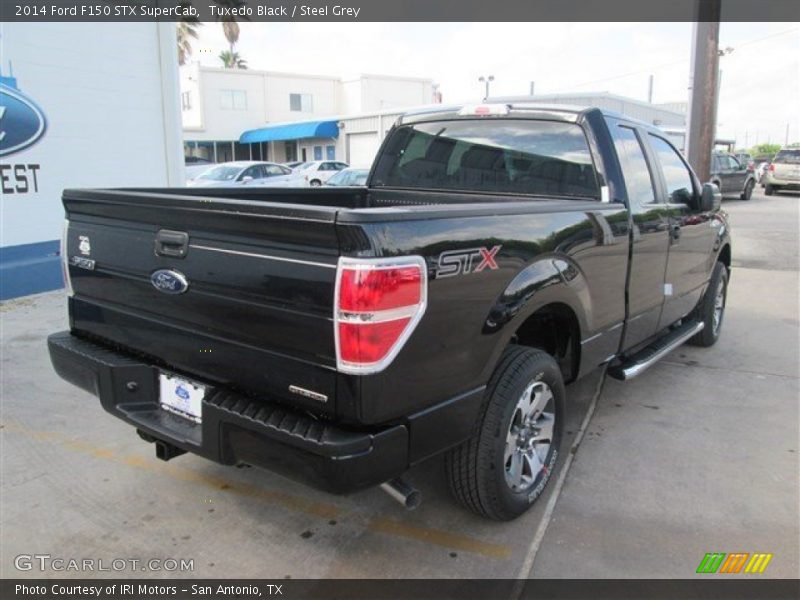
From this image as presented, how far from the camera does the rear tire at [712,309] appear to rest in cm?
560

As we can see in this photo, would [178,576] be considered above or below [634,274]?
below

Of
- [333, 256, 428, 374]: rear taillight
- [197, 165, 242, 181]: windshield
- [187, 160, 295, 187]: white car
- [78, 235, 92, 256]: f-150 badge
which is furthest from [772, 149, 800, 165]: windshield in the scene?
[78, 235, 92, 256]: f-150 badge

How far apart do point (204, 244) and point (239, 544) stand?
55.0 inches

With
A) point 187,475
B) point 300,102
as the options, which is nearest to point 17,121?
point 187,475

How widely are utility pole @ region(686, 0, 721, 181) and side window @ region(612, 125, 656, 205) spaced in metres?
6.70

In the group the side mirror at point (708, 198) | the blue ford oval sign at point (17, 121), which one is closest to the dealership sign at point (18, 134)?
the blue ford oval sign at point (17, 121)

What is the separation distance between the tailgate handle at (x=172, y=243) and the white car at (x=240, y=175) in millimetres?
16522

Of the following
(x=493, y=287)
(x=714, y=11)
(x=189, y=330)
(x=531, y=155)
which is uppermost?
(x=714, y=11)

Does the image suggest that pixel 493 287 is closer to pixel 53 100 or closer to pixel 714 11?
pixel 53 100

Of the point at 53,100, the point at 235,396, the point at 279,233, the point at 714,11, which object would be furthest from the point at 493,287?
the point at 714,11

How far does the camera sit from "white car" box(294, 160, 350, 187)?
24.2 meters

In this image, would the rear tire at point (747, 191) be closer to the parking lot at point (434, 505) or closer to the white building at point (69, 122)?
the white building at point (69, 122)

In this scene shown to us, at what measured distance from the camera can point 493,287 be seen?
256 centimetres

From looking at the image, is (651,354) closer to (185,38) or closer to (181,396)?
(181,396)
